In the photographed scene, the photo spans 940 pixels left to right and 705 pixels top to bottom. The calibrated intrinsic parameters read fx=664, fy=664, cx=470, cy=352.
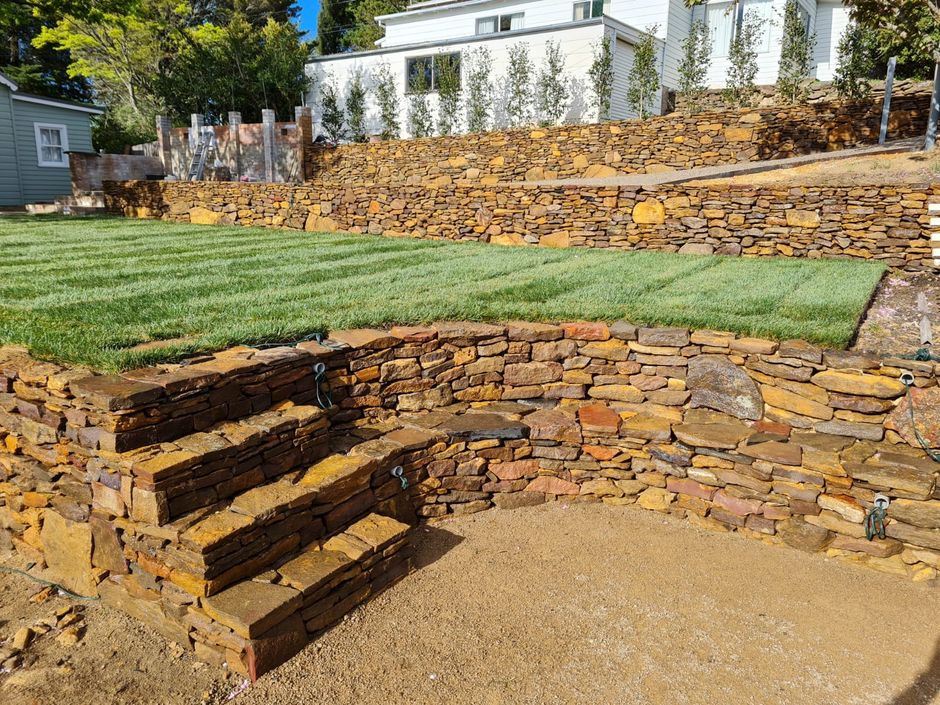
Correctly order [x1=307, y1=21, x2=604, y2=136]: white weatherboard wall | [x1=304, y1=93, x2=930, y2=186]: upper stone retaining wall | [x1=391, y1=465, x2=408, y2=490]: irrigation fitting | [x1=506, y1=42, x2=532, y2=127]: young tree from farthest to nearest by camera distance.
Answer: [x1=506, y1=42, x2=532, y2=127]: young tree, [x1=307, y1=21, x2=604, y2=136]: white weatherboard wall, [x1=304, y1=93, x2=930, y2=186]: upper stone retaining wall, [x1=391, y1=465, x2=408, y2=490]: irrigation fitting

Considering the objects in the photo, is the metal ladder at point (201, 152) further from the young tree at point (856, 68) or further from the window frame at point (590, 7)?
the young tree at point (856, 68)

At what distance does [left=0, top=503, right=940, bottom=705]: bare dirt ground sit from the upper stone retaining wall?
38.7 ft

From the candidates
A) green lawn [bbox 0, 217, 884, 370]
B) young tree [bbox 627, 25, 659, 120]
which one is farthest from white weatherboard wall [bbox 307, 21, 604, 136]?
green lawn [bbox 0, 217, 884, 370]

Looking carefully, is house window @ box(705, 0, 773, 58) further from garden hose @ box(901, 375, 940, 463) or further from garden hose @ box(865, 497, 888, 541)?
garden hose @ box(865, 497, 888, 541)

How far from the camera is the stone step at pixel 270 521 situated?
3727 mm

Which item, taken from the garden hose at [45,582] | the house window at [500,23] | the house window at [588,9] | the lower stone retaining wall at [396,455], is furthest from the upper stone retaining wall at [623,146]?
the garden hose at [45,582]

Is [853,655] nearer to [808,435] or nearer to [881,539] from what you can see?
[881,539]

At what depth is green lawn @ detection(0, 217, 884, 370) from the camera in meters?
5.53

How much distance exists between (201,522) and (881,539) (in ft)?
15.4

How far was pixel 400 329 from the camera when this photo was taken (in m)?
5.92

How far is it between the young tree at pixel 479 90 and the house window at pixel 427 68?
0.63m

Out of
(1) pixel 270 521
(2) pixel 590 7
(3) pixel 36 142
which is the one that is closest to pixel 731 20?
(2) pixel 590 7

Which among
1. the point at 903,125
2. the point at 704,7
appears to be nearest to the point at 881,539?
the point at 903,125

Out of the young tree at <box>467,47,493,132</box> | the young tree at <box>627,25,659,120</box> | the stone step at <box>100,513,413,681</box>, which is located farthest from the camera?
the young tree at <box>467,47,493,132</box>
